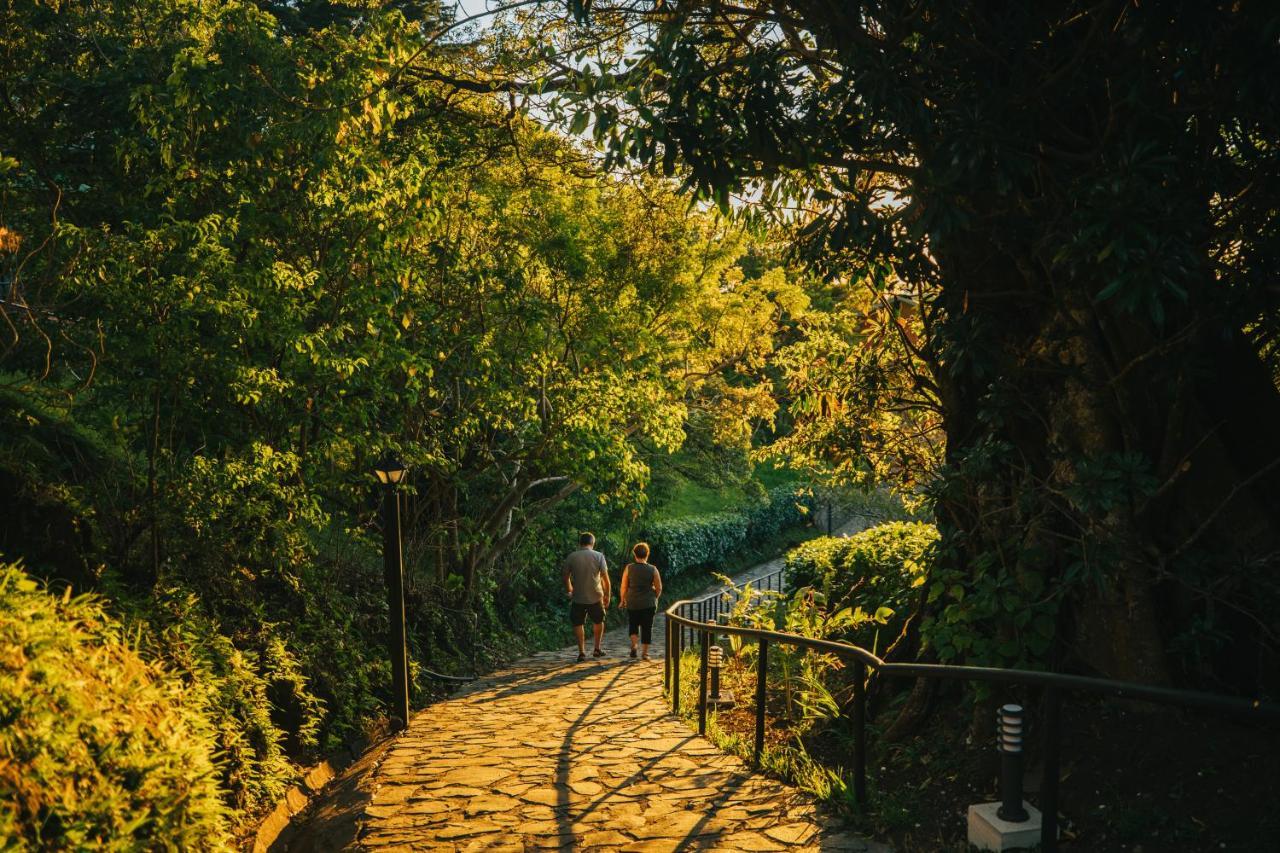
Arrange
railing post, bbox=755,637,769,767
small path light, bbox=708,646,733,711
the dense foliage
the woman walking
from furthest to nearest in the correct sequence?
the woman walking, small path light, bbox=708,646,733,711, the dense foliage, railing post, bbox=755,637,769,767

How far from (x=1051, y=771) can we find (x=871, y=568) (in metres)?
5.44

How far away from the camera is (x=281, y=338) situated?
821cm

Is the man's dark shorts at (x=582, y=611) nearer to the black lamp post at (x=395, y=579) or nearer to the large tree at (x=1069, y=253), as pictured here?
the black lamp post at (x=395, y=579)

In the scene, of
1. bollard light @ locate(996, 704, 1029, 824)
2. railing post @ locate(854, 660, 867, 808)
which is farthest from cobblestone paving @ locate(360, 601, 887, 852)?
bollard light @ locate(996, 704, 1029, 824)

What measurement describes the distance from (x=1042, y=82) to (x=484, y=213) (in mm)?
9088

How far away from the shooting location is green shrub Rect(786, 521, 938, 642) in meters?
8.49

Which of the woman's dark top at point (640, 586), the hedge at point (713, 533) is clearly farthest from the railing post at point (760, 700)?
the hedge at point (713, 533)

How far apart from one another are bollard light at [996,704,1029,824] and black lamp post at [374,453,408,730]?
5838 millimetres

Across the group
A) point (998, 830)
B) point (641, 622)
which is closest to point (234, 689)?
point (998, 830)

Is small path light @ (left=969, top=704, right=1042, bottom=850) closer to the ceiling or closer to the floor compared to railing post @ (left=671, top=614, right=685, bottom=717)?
closer to the ceiling

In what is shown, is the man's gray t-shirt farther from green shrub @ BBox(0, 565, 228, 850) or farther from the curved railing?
green shrub @ BBox(0, 565, 228, 850)

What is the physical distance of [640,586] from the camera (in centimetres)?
1412

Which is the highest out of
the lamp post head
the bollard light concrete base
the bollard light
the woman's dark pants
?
the lamp post head

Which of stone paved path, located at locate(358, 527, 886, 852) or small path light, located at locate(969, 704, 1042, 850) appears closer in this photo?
small path light, located at locate(969, 704, 1042, 850)
